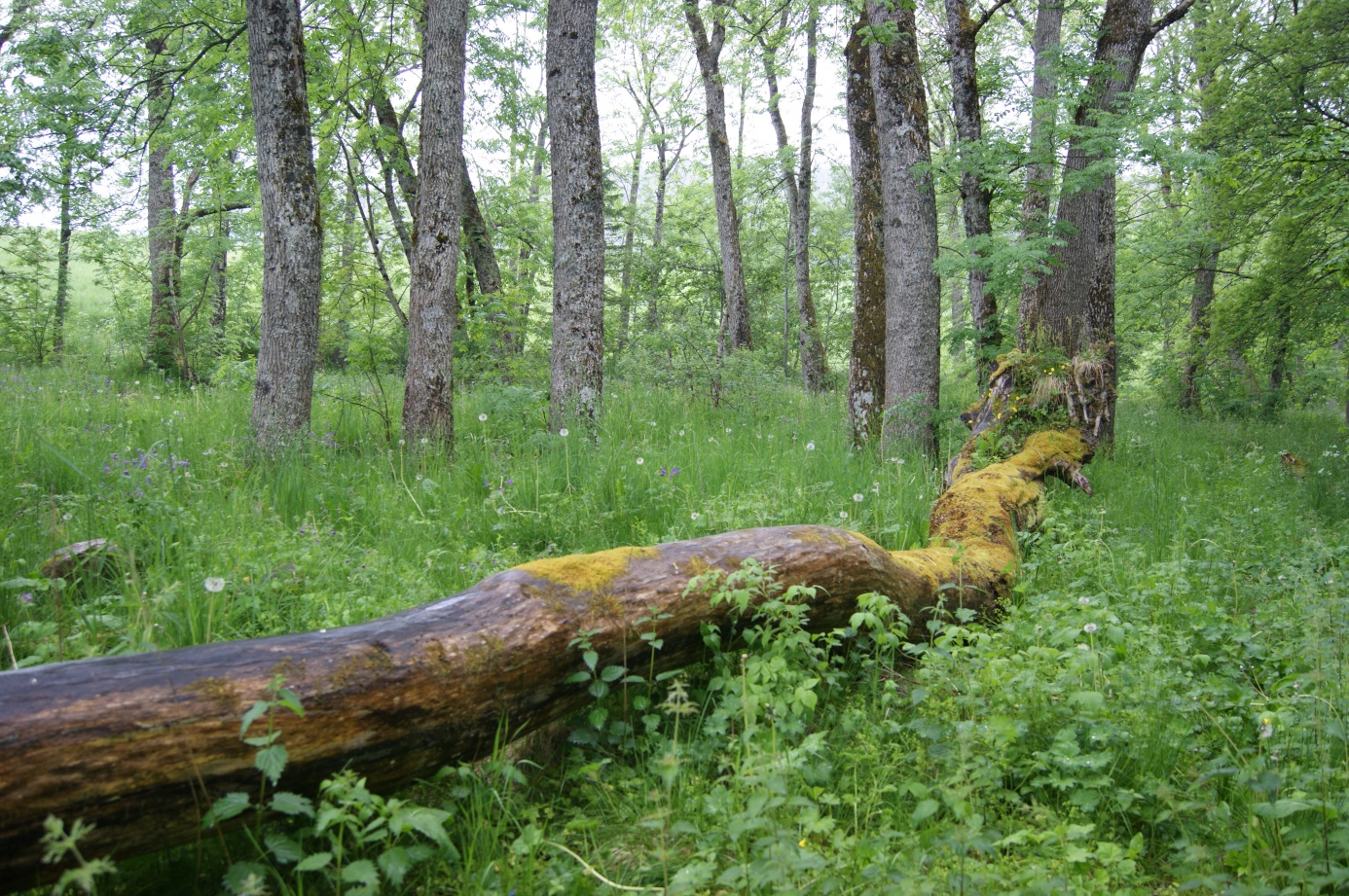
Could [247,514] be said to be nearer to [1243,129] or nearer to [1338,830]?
[1338,830]

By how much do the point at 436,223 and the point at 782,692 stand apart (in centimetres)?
568

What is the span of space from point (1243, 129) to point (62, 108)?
15.9 metres

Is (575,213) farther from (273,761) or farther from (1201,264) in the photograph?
(1201,264)

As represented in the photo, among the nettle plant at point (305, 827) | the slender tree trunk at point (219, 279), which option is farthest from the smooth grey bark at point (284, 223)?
the slender tree trunk at point (219, 279)

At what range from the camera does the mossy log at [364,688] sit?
1.67m

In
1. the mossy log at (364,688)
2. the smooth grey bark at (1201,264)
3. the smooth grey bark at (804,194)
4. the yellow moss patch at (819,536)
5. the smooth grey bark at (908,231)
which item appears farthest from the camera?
the smooth grey bark at (804,194)

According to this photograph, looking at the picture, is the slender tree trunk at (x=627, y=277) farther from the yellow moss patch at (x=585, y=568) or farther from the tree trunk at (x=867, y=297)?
the yellow moss patch at (x=585, y=568)

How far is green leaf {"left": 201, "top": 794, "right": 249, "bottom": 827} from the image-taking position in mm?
1759

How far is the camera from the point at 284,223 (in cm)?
605

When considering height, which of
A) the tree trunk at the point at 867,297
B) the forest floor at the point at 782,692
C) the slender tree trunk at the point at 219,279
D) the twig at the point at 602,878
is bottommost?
the twig at the point at 602,878

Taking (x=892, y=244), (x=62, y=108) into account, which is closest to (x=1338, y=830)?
(x=892, y=244)

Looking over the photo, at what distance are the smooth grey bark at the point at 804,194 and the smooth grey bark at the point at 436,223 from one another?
917cm

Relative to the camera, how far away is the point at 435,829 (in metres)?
1.80

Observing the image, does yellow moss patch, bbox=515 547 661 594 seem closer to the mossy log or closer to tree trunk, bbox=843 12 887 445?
the mossy log
